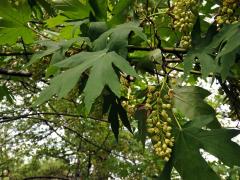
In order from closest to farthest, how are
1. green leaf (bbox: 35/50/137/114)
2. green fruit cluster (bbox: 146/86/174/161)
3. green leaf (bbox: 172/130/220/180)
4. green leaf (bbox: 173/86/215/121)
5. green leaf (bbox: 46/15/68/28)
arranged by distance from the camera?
green leaf (bbox: 35/50/137/114)
green fruit cluster (bbox: 146/86/174/161)
green leaf (bbox: 172/130/220/180)
green leaf (bbox: 173/86/215/121)
green leaf (bbox: 46/15/68/28)

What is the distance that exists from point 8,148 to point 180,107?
8.40m

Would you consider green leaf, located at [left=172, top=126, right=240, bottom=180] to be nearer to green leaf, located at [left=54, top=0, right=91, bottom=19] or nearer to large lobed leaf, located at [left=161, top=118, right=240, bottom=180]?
large lobed leaf, located at [left=161, top=118, right=240, bottom=180]

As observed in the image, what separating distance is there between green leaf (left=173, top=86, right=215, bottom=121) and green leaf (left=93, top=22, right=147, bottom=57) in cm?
32

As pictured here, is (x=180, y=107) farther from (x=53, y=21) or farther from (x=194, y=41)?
(x=53, y=21)

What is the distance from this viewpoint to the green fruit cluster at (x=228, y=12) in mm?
1556

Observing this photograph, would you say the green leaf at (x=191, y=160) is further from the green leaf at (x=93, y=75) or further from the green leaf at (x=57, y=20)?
the green leaf at (x=57, y=20)

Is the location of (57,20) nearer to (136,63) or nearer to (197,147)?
(136,63)

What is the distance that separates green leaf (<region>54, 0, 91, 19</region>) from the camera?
6.50 feet

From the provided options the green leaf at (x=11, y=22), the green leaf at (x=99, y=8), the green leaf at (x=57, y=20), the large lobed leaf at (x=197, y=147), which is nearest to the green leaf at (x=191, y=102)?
the large lobed leaf at (x=197, y=147)

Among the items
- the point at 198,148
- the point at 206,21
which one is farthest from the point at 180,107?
the point at 206,21

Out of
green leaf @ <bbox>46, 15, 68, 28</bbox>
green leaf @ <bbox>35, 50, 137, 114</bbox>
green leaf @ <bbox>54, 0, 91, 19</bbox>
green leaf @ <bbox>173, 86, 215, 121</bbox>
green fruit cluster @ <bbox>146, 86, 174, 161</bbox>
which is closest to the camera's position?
green leaf @ <bbox>35, 50, 137, 114</bbox>

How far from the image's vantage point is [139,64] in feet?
5.70

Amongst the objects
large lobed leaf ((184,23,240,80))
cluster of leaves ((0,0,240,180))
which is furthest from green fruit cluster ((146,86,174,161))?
large lobed leaf ((184,23,240,80))

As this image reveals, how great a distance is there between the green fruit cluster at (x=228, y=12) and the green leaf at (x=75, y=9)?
64 cm
